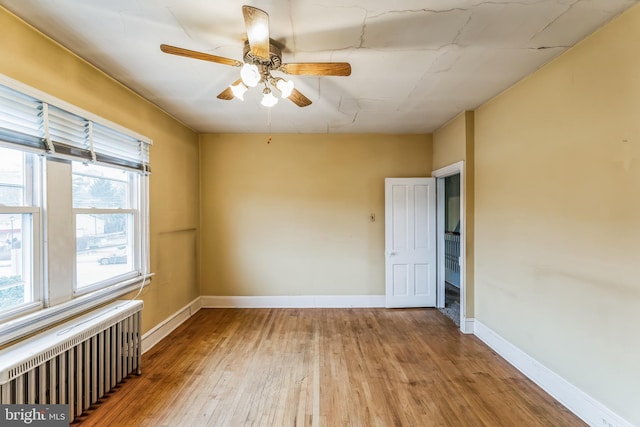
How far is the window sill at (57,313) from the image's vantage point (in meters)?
1.74

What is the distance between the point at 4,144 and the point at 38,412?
160 cm

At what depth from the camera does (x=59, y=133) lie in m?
2.05

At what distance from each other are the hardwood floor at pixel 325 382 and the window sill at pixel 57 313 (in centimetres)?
73

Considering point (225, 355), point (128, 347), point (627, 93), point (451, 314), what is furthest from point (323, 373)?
point (627, 93)

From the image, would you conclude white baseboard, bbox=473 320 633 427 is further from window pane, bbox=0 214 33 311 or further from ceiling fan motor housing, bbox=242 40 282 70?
window pane, bbox=0 214 33 311

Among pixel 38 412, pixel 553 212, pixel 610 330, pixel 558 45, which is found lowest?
pixel 38 412

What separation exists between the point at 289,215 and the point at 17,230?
116 inches

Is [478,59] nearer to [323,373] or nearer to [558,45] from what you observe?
[558,45]

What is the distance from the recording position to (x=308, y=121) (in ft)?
12.4

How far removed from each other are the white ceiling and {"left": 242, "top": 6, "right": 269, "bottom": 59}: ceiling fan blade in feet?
0.81

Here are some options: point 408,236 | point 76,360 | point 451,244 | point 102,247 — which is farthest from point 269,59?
point 451,244

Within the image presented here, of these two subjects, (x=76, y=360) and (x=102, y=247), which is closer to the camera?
(x=76, y=360)

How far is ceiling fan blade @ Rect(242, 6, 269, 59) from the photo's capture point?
55.2 inches

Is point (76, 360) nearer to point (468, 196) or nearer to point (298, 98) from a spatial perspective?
point (298, 98)
